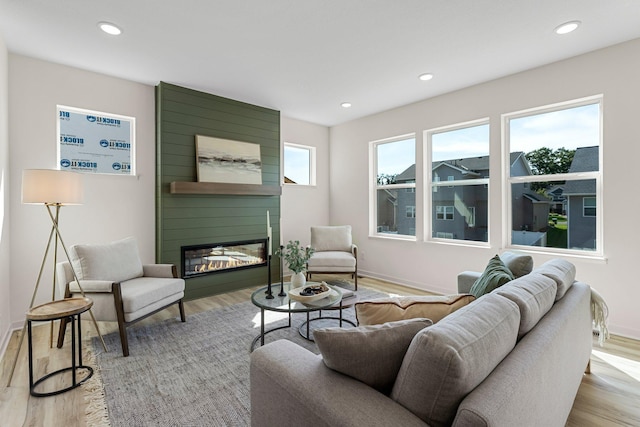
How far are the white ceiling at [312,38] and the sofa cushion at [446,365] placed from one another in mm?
2297

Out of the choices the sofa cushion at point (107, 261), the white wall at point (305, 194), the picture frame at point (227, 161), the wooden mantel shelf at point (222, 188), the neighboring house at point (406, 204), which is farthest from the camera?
the white wall at point (305, 194)

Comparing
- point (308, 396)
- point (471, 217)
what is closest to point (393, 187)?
point (471, 217)

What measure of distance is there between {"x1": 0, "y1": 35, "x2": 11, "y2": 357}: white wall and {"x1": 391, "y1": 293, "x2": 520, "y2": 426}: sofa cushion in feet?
10.7

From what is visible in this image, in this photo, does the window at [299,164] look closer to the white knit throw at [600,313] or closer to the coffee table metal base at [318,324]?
the coffee table metal base at [318,324]

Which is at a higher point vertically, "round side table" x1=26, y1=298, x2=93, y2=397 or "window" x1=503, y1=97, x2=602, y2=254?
"window" x1=503, y1=97, x2=602, y2=254

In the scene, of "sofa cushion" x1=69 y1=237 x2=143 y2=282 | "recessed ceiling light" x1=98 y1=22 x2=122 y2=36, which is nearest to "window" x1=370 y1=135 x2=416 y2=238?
"sofa cushion" x1=69 y1=237 x2=143 y2=282

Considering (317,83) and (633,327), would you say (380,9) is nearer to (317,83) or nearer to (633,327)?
(317,83)

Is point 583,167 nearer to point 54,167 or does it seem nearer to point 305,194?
point 305,194

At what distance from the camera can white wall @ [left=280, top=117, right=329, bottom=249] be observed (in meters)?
5.24

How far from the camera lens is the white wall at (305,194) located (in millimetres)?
5238

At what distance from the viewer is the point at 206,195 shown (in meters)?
4.16

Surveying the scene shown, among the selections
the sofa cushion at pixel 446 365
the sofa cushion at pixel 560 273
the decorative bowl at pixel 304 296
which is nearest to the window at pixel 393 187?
the decorative bowl at pixel 304 296

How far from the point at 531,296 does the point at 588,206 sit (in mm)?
2518

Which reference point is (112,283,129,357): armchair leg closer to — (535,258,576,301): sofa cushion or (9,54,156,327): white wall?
(9,54,156,327): white wall
